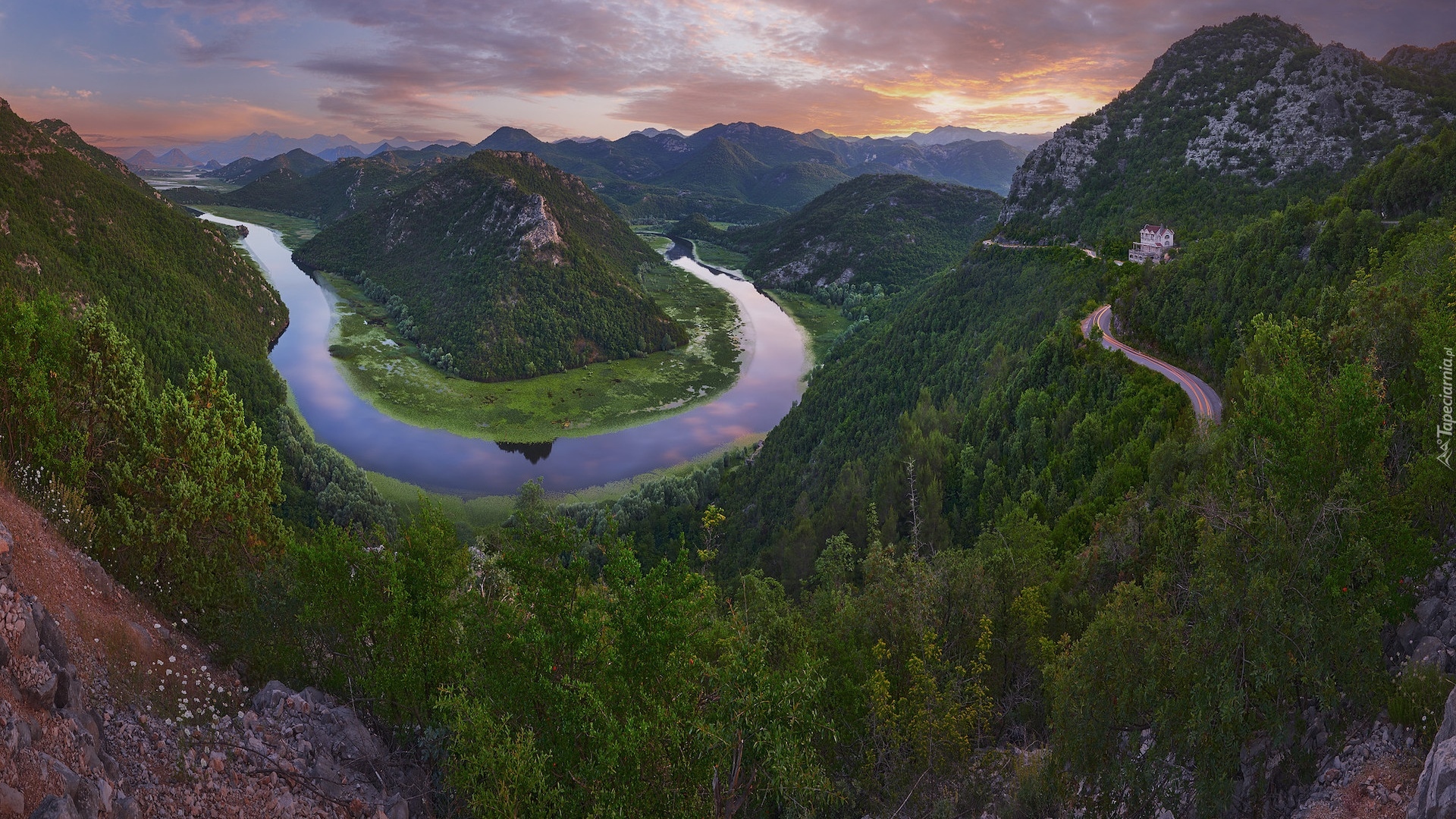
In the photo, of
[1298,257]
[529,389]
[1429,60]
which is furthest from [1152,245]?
[529,389]

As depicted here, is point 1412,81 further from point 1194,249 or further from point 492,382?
point 492,382

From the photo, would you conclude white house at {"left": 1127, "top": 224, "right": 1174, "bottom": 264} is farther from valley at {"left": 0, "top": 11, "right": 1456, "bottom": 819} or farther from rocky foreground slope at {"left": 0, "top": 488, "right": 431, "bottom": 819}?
rocky foreground slope at {"left": 0, "top": 488, "right": 431, "bottom": 819}

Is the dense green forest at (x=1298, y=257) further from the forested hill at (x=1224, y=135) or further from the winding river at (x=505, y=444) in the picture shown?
the winding river at (x=505, y=444)

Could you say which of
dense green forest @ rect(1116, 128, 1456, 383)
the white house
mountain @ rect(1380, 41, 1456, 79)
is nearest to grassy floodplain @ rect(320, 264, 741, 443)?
the white house

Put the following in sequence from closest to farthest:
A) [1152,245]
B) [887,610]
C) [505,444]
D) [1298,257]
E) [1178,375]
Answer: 1. [887,610]
2. [1298,257]
3. [1178,375]
4. [1152,245]
5. [505,444]

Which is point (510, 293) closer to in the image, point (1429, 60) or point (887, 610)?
point (887, 610)

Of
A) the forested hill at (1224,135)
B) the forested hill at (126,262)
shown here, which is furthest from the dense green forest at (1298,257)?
the forested hill at (126,262)
